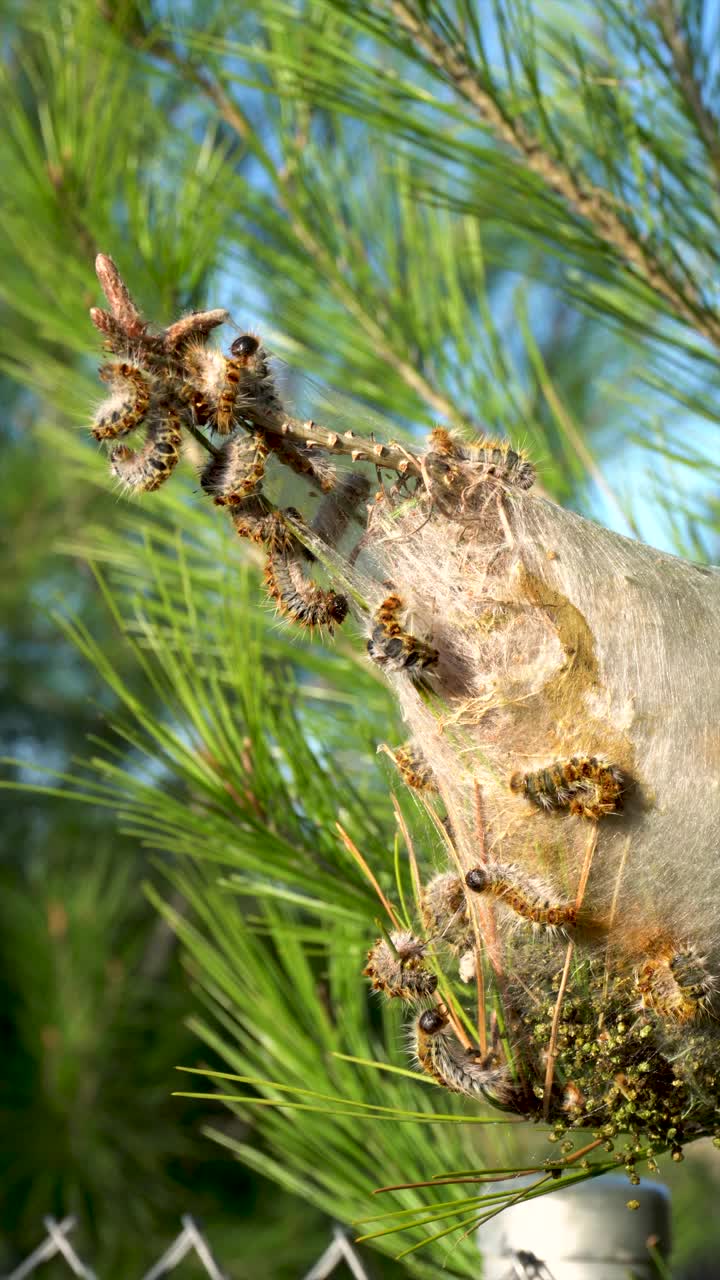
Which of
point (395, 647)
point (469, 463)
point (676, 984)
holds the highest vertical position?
point (469, 463)

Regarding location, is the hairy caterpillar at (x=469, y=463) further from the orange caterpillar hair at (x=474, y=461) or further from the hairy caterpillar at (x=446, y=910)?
the hairy caterpillar at (x=446, y=910)

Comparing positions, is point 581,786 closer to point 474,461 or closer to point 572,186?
point 474,461

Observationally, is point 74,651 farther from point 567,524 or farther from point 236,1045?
point 567,524

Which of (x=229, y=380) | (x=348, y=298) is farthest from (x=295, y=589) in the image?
(x=348, y=298)

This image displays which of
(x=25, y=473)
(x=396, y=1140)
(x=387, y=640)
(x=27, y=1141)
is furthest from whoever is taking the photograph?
(x=25, y=473)

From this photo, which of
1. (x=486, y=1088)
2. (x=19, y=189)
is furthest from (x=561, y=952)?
(x=19, y=189)

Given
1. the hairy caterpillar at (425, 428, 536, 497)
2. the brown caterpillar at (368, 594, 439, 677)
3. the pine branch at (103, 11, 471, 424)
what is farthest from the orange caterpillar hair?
the pine branch at (103, 11, 471, 424)

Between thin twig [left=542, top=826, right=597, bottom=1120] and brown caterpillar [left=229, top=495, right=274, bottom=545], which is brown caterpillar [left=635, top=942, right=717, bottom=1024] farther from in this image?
brown caterpillar [left=229, top=495, right=274, bottom=545]
